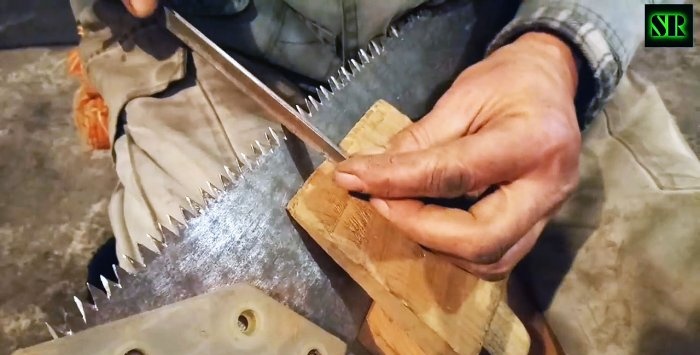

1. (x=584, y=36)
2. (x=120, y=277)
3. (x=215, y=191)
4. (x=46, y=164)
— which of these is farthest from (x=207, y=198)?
(x=46, y=164)

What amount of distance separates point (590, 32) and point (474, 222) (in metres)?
0.31

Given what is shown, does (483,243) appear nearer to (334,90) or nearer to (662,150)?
(334,90)

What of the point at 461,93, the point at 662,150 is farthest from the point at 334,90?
the point at 662,150

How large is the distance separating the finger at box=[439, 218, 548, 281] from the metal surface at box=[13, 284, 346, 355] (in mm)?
153

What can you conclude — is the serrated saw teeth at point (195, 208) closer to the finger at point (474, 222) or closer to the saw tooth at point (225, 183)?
the saw tooth at point (225, 183)

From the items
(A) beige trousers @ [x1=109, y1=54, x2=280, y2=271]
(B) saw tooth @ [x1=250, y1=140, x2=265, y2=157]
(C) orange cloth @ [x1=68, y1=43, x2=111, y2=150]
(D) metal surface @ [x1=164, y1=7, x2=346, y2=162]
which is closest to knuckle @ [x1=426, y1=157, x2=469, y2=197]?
(D) metal surface @ [x1=164, y1=7, x2=346, y2=162]

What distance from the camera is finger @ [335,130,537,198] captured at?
0.71m

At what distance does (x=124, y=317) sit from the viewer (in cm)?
73

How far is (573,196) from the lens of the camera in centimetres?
102

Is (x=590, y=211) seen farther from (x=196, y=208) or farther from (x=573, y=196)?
(x=196, y=208)

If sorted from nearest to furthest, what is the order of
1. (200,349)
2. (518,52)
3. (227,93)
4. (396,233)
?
1. (200,349)
2. (396,233)
3. (518,52)
4. (227,93)

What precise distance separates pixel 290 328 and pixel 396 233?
14 centimetres

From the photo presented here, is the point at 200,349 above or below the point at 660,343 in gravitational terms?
above

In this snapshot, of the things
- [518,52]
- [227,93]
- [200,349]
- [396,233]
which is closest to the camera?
[200,349]
